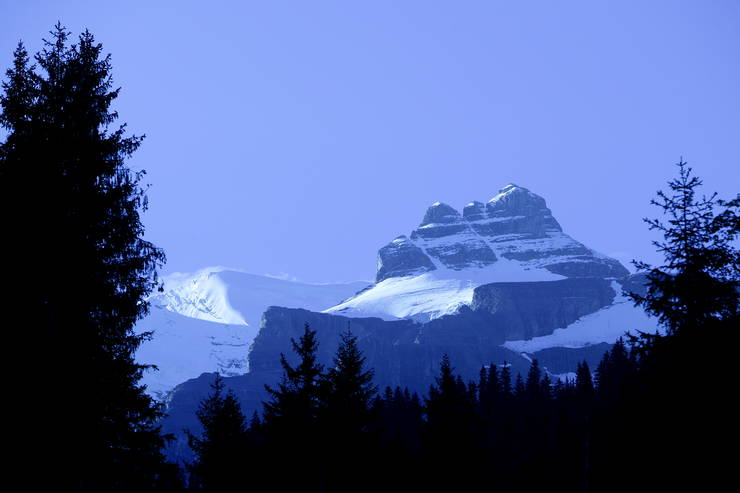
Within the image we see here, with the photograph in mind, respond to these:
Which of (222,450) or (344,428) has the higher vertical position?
(344,428)

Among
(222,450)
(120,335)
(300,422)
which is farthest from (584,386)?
(120,335)

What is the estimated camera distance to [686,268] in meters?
18.3

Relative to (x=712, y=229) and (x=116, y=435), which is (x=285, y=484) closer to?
(x=116, y=435)

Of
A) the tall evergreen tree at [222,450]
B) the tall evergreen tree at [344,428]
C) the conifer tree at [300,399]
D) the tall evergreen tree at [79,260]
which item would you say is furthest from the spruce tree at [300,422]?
the tall evergreen tree at [79,260]

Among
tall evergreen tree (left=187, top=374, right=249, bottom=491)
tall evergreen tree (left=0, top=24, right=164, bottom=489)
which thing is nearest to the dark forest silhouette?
tall evergreen tree (left=0, top=24, right=164, bottom=489)

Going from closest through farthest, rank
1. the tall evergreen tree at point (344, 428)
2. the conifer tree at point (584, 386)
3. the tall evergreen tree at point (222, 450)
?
the tall evergreen tree at point (344, 428) → the tall evergreen tree at point (222, 450) → the conifer tree at point (584, 386)

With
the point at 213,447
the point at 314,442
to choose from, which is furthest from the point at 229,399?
the point at 314,442

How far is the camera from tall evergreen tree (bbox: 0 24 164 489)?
44.3ft

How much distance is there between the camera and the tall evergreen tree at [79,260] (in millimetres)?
13492

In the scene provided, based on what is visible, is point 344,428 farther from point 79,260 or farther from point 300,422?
point 79,260

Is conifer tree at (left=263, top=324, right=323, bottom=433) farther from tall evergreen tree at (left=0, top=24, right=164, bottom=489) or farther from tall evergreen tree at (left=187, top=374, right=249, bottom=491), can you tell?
tall evergreen tree at (left=0, top=24, right=164, bottom=489)

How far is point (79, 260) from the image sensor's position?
14.1m

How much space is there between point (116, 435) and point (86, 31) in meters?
9.07

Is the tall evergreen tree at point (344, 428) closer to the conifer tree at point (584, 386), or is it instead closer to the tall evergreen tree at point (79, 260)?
the tall evergreen tree at point (79, 260)
